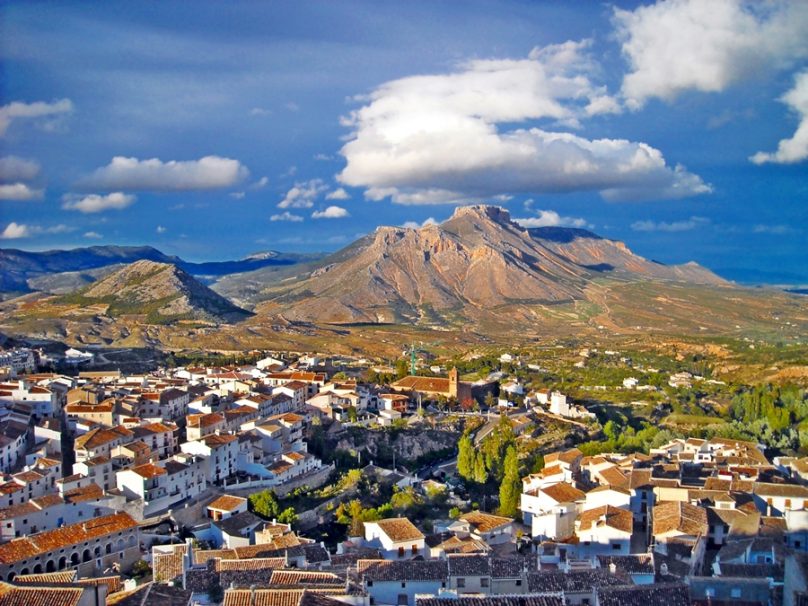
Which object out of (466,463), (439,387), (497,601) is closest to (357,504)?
(466,463)

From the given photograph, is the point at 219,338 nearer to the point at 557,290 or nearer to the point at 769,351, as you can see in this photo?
the point at 769,351

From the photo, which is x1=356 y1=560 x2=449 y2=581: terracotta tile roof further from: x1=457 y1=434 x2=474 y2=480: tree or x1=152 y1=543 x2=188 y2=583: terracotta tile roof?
x1=457 y1=434 x2=474 y2=480: tree

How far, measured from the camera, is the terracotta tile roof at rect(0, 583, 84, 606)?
14.4 meters

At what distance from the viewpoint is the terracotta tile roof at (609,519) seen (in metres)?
24.2

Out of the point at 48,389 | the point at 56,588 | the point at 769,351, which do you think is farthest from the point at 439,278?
the point at 56,588

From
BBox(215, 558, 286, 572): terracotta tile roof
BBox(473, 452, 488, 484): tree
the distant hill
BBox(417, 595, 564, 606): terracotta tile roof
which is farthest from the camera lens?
the distant hill

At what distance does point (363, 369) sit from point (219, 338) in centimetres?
3043

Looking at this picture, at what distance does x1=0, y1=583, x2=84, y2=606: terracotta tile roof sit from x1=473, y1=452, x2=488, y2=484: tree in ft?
78.8

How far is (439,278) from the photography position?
617 feet

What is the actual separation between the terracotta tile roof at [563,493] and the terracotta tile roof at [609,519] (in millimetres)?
1767

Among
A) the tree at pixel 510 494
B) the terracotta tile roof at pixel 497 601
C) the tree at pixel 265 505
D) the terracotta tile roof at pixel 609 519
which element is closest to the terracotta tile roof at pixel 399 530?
the terracotta tile roof at pixel 609 519

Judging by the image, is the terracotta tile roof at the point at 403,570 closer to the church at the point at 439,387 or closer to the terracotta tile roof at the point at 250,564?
the terracotta tile roof at the point at 250,564

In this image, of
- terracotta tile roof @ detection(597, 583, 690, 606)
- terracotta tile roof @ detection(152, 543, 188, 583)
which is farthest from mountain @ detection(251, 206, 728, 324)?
terracotta tile roof @ detection(597, 583, 690, 606)

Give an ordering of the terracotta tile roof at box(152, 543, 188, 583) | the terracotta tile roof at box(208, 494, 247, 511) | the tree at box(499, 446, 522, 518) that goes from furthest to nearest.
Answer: the tree at box(499, 446, 522, 518), the terracotta tile roof at box(208, 494, 247, 511), the terracotta tile roof at box(152, 543, 188, 583)
